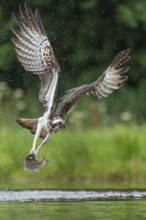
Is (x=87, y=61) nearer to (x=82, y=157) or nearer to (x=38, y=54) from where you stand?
(x=82, y=157)

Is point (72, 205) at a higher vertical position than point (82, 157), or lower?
higher

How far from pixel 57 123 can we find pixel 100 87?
957 millimetres

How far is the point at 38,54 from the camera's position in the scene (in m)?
15.9

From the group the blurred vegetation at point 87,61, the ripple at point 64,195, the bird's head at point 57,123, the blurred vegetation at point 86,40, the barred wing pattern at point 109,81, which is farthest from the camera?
the blurred vegetation at point 86,40

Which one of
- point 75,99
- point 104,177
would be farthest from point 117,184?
point 75,99

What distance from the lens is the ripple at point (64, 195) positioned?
51.8 feet

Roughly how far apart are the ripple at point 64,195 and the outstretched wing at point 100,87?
0.80 m

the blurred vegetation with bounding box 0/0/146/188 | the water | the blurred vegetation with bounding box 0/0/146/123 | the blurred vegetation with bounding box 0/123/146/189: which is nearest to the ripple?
the water

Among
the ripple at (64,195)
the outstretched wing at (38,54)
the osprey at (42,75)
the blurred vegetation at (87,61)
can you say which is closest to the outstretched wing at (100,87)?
the osprey at (42,75)

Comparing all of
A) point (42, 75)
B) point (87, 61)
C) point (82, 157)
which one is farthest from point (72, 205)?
point (87, 61)

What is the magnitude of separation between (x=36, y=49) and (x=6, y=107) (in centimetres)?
541

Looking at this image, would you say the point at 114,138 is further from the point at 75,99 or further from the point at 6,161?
the point at 75,99

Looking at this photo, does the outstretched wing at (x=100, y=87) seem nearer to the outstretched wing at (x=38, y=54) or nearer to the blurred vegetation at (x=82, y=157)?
the outstretched wing at (x=38, y=54)

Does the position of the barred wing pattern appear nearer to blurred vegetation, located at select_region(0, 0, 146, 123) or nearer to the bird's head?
the bird's head
